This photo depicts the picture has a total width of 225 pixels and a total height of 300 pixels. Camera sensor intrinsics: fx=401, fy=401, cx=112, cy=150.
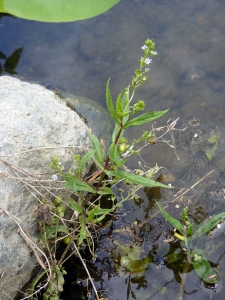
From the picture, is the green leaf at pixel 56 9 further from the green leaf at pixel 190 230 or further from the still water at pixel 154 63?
the green leaf at pixel 190 230

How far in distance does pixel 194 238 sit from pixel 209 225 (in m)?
0.17

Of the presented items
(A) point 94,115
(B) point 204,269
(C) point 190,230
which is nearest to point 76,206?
(C) point 190,230

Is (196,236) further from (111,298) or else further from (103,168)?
(103,168)

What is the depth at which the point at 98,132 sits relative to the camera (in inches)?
125

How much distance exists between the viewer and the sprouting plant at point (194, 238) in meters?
2.44

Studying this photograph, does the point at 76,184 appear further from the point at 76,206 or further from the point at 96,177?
the point at 96,177

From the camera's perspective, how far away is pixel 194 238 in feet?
8.38

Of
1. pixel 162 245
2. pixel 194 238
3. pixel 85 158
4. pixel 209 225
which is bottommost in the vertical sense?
pixel 162 245

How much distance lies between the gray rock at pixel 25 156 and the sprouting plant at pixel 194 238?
0.75 meters

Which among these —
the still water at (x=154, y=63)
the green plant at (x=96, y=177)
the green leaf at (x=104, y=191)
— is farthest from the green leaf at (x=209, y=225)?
the green leaf at (x=104, y=191)

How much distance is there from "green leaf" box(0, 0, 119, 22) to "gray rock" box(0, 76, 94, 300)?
94 cm

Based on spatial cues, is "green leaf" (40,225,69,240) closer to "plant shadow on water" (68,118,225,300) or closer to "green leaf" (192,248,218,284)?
"plant shadow on water" (68,118,225,300)

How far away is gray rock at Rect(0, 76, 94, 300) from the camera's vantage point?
7.19 ft

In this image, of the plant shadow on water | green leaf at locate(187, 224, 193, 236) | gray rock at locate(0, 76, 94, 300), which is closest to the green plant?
gray rock at locate(0, 76, 94, 300)
